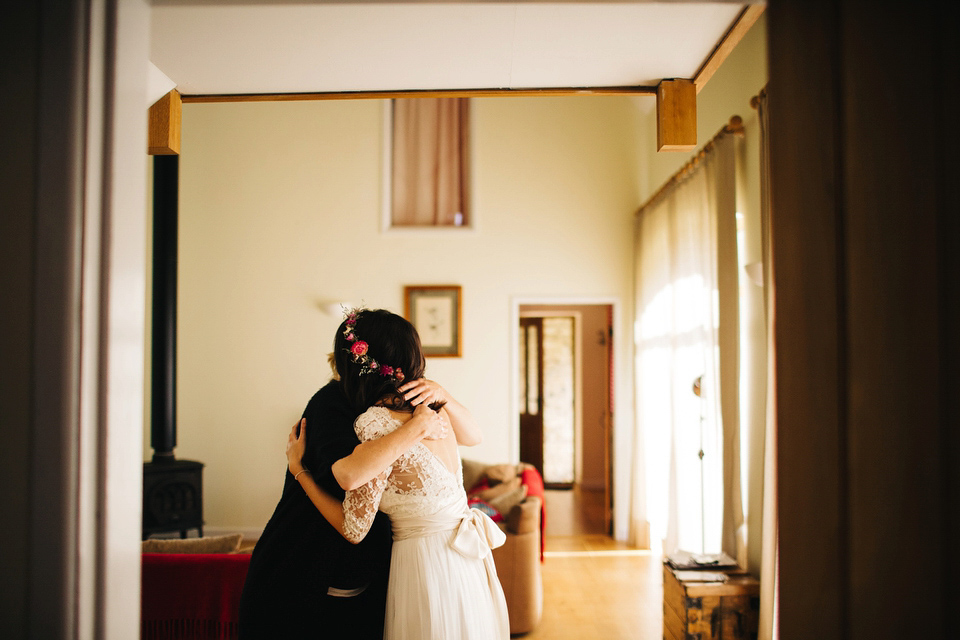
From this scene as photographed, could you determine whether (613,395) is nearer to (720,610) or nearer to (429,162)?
(720,610)

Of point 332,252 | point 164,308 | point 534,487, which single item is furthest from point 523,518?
point 164,308

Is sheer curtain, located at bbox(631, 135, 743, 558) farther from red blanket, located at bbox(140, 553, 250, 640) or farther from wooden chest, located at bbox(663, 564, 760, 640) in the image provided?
red blanket, located at bbox(140, 553, 250, 640)

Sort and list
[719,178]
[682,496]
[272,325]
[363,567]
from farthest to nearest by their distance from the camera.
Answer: [272,325] < [682,496] < [719,178] < [363,567]

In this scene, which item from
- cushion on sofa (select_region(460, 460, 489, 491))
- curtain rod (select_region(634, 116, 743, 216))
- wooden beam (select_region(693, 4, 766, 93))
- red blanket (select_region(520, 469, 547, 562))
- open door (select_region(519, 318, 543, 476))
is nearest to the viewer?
wooden beam (select_region(693, 4, 766, 93))

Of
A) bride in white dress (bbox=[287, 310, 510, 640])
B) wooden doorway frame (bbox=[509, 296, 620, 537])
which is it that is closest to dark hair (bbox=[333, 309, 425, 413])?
bride in white dress (bbox=[287, 310, 510, 640])

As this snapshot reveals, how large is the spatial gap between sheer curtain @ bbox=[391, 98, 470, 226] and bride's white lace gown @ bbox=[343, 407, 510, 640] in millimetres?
4105

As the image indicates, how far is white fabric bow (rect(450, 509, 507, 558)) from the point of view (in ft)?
5.15

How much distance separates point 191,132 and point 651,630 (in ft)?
19.1

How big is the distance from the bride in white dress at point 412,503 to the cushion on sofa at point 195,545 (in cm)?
138

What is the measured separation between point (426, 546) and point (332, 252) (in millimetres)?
4136

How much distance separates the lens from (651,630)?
324cm

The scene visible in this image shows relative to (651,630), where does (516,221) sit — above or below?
above

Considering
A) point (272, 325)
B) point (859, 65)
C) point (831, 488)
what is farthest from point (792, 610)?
point (272, 325)

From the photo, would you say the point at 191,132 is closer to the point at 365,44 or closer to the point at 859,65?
the point at 365,44
